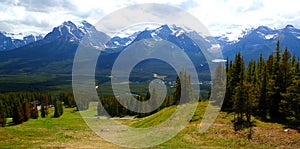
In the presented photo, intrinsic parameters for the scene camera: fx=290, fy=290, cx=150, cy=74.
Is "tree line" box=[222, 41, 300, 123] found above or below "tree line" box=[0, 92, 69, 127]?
above

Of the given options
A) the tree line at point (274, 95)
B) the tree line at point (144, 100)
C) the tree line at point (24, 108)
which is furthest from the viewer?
the tree line at point (24, 108)

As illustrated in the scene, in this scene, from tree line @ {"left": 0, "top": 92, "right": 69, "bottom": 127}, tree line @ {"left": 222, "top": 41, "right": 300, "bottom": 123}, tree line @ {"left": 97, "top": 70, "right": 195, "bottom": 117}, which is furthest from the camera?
tree line @ {"left": 0, "top": 92, "right": 69, "bottom": 127}

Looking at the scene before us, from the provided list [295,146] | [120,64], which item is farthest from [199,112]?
[120,64]

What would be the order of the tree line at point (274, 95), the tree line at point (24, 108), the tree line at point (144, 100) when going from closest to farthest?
the tree line at point (274, 95)
the tree line at point (144, 100)
the tree line at point (24, 108)

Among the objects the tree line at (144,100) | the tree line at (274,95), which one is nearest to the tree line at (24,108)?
the tree line at (144,100)

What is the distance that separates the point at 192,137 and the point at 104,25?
106 feet

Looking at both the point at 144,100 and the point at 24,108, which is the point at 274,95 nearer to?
the point at 144,100

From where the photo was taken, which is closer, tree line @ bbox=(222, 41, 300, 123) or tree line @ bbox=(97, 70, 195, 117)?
tree line @ bbox=(222, 41, 300, 123)

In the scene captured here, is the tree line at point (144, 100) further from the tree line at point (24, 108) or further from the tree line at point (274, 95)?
the tree line at point (24, 108)

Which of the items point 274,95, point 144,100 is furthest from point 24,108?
point 274,95

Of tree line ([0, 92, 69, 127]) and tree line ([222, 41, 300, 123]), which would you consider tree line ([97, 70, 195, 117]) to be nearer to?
tree line ([222, 41, 300, 123])

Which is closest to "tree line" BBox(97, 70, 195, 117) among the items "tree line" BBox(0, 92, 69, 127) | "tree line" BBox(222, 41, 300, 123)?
"tree line" BBox(222, 41, 300, 123)

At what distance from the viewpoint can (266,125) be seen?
1941 inches

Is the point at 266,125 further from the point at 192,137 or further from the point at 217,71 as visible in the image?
the point at 217,71
